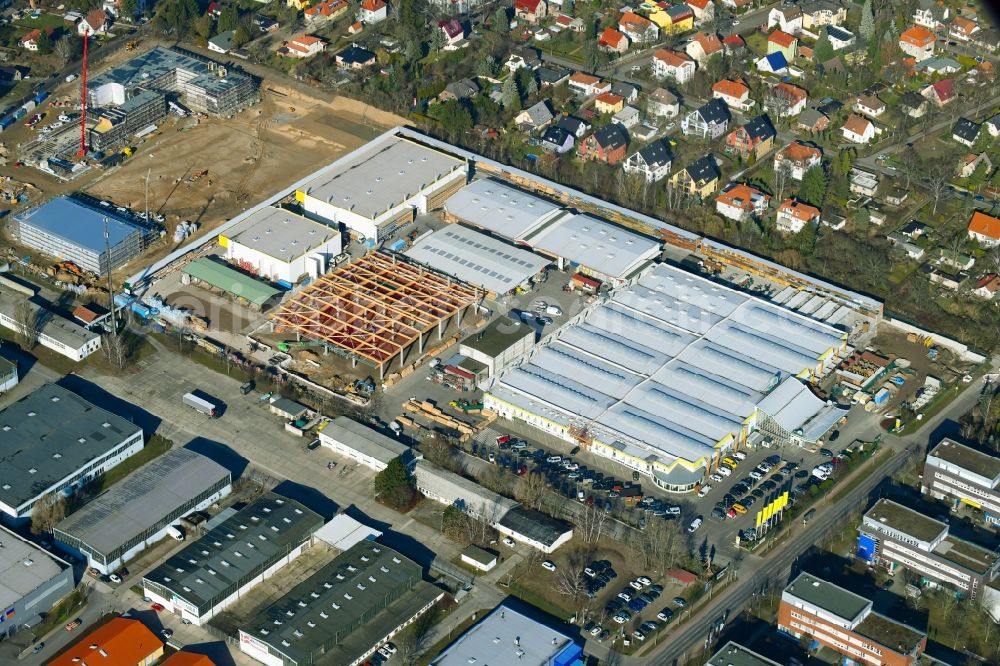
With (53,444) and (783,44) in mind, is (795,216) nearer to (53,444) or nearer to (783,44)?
(783,44)

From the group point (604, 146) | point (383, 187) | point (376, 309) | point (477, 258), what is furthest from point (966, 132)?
point (376, 309)

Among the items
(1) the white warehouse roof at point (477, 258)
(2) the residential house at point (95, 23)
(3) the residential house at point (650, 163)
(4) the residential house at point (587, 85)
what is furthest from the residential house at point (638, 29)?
(2) the residential house at point (95, 23)

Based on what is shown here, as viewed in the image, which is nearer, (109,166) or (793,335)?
(793,335)

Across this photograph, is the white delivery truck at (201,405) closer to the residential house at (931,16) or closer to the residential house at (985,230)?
the residential house at (985,230)

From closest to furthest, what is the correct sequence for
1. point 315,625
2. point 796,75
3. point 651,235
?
point 315,625
point 651,235
point 796,75

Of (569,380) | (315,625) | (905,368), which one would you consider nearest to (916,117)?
(905,368)

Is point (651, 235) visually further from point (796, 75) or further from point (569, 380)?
point (796, 75)
